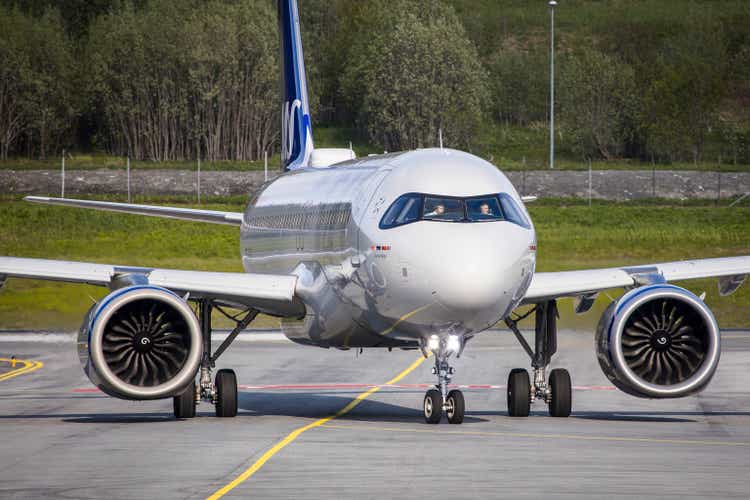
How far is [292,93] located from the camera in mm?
34656

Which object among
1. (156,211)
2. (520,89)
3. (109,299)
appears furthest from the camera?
(520,89)

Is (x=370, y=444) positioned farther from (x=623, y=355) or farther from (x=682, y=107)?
(x=682, y=107)

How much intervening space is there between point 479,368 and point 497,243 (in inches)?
578

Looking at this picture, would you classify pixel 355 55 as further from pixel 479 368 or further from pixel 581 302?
pixel 581 302

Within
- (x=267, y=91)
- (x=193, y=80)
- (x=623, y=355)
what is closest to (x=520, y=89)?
(x=267, y=91)

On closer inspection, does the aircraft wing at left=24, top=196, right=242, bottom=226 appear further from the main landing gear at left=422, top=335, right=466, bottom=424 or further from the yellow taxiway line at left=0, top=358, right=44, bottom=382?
the main landing gear at left=422, top=335, right=466, bottom=424

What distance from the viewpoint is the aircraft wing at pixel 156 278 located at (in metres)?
22.7

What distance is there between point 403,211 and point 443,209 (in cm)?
61

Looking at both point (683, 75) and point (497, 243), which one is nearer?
point (497, 243)

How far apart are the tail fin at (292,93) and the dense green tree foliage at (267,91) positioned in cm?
7603

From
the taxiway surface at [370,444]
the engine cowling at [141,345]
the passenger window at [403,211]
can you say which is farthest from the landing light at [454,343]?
the engine cowling at [141,345]

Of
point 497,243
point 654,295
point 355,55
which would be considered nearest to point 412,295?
point 497,243

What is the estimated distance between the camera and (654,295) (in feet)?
73.4

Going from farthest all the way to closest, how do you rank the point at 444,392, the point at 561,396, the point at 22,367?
the point at 22,367 < the point at 561,396 < the point at 444,392
